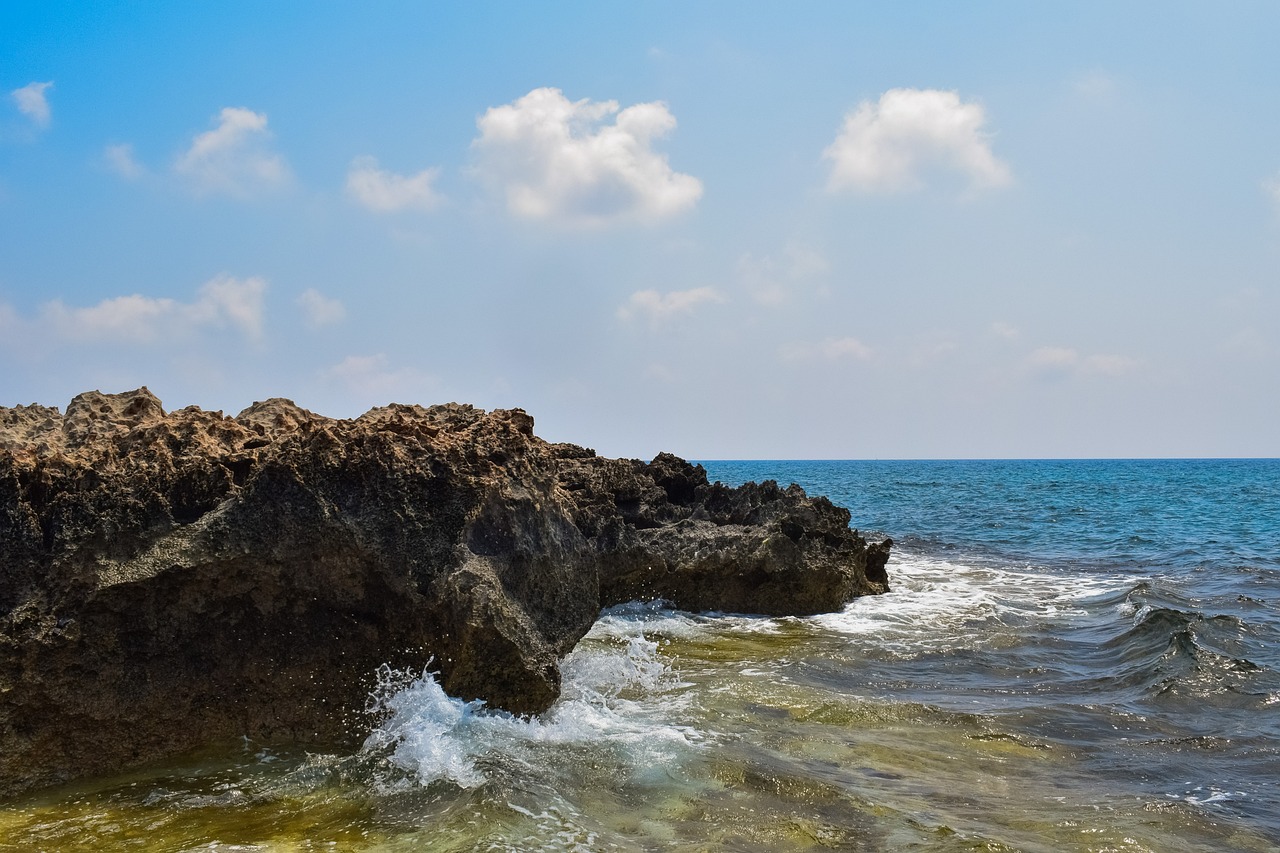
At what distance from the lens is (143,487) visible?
6.71 m

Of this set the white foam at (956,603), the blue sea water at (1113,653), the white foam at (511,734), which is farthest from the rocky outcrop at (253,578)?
the white foam at (956,603)

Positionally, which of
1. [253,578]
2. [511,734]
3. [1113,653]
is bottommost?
[1113,653]

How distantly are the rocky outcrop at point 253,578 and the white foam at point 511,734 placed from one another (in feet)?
0.69

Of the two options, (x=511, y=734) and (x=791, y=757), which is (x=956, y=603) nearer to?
(x=791, y=757)

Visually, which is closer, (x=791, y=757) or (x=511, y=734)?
(x=511, y=734)

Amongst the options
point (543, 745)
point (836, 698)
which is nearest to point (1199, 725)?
point (836, 698)

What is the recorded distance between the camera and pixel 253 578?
22.2 feet

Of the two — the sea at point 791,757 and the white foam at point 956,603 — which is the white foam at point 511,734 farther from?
the white foam at point 956,603

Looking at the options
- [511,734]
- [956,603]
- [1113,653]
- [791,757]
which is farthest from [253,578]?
[956,603]

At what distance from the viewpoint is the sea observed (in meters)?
5.88

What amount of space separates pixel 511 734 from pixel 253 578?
244 centimetres

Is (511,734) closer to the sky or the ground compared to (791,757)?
closer to the sky

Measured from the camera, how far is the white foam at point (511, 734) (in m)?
6.75

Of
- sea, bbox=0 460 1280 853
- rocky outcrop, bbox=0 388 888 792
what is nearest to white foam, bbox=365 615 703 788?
sea, bbox=0 460 1280 853
